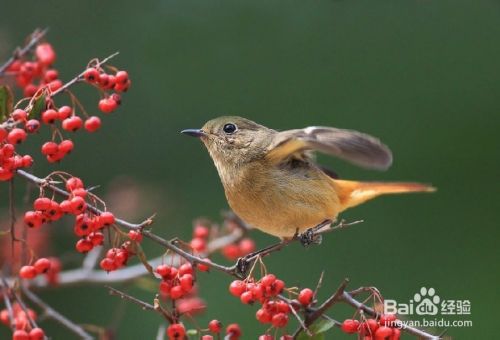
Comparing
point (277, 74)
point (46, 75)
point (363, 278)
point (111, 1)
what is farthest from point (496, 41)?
point (46, 75)

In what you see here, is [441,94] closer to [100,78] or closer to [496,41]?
[496,41]

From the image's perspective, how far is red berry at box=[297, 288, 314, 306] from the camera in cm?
231

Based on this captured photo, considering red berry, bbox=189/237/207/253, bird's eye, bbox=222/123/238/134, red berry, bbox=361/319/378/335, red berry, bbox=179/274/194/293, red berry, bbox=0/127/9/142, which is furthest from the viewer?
red berry, bbox=189/237/207/253

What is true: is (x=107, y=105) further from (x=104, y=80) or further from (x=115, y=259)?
(x=115, y=259)

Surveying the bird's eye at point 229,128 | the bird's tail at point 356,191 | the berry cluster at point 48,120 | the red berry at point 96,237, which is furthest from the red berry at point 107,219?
the bird's tail at point 356,191

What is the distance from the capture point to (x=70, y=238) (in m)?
4.53

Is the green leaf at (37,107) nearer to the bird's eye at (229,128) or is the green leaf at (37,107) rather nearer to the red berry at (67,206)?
the red berry at (67,206)

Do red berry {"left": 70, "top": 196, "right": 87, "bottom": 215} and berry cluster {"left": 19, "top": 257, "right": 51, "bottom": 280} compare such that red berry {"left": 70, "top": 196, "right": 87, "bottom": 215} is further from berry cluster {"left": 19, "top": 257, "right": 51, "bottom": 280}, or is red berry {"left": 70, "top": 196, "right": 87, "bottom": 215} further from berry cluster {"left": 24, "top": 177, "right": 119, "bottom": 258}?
berry cluster {"left": 19, "top": 257, "right": 51, "bottom": 280}

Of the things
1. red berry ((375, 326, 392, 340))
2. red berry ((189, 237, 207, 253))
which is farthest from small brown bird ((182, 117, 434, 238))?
red berry ((375, 326, 392, 340))

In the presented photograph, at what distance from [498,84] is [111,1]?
8.99 ft

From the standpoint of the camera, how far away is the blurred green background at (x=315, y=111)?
4.45 metres

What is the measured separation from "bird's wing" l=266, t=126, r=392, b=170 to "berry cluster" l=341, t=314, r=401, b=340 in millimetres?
455

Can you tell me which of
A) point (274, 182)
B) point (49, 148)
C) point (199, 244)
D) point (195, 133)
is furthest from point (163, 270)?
point (199, 244)

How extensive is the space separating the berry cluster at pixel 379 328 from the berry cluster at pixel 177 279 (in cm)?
47
